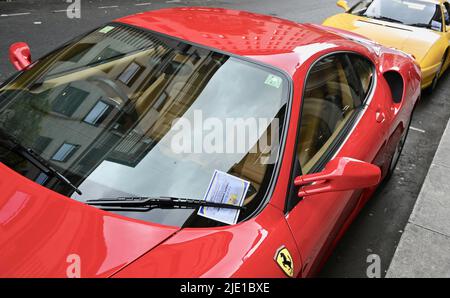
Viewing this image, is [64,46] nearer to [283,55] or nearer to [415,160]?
[283,55]

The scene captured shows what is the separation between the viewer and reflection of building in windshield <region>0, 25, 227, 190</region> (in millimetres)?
2018

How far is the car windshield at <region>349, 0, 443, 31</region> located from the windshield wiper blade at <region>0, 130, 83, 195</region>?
606 cm

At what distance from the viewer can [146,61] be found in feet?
7.80

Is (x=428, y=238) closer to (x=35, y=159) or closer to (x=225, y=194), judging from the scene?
(x=225, y=194)

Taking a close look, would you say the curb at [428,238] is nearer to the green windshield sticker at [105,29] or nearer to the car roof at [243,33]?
the car roof at [243,33]

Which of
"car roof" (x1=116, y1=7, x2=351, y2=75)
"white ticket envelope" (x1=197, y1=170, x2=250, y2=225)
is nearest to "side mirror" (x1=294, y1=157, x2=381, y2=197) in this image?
"white ticket envelope" (x1=197, y1=170, x2=250, y2=225)

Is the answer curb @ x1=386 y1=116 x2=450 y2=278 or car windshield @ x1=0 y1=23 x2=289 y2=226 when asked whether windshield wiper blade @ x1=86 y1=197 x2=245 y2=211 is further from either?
curb @ x1=386 y1=116 x2=450 y2=278

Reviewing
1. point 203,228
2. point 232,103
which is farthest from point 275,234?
point 232,103

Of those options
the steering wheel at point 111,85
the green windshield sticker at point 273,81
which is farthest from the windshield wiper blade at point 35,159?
the green windshield sticker at point 273,81

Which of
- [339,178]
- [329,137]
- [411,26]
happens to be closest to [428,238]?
[329,137]

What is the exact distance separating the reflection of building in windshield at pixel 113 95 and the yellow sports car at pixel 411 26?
14.3 feet

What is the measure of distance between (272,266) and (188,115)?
844 mm

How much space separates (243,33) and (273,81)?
0.48 metres

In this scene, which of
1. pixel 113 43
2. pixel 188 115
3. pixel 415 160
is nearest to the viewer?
pixel 188 115
